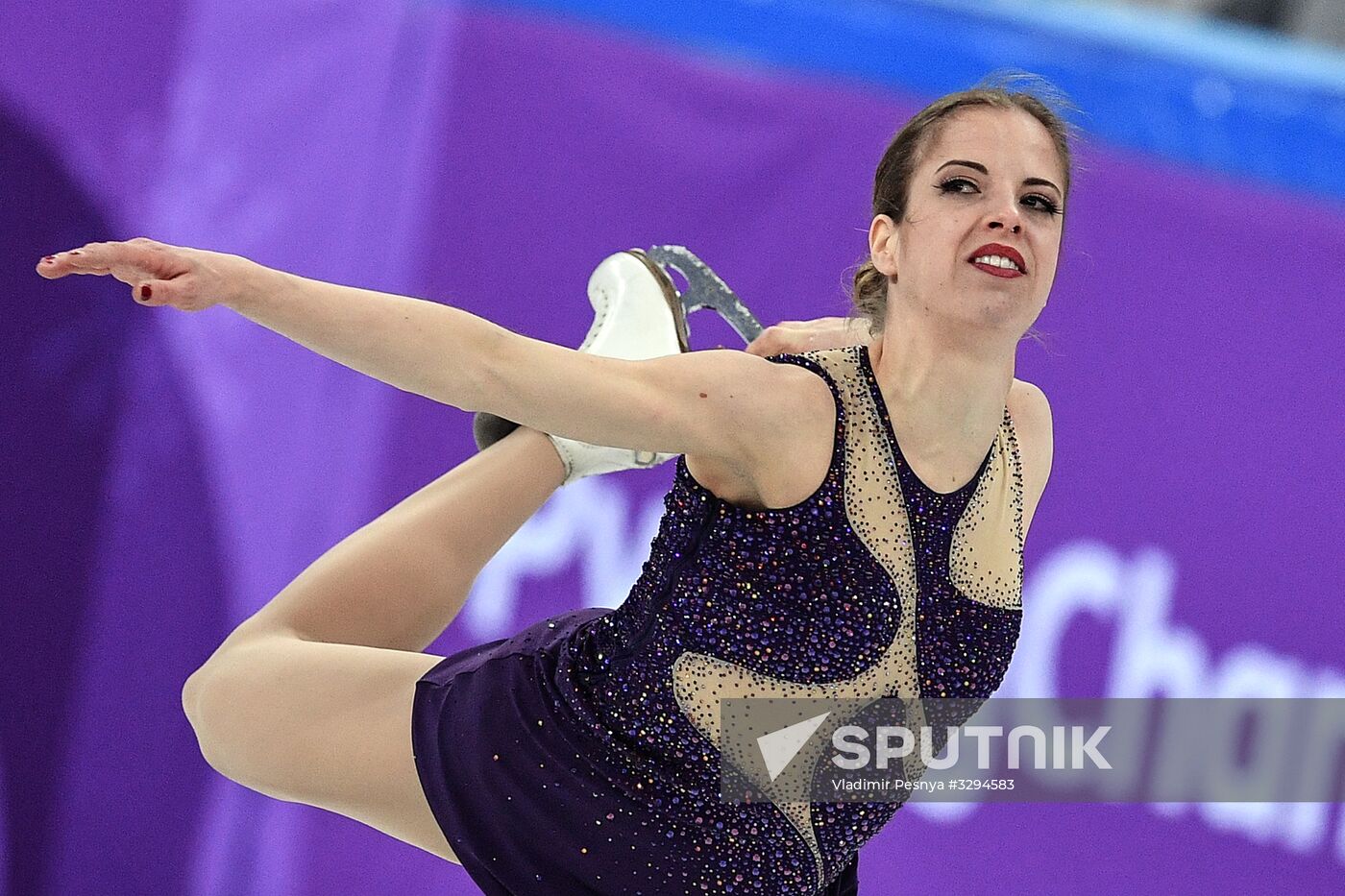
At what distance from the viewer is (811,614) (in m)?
1.77

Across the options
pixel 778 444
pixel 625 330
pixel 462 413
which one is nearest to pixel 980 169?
pixel 778 444

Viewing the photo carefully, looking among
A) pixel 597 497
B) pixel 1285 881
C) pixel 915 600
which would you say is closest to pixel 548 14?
pixel 597 497

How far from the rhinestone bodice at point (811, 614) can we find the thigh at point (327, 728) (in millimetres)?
253

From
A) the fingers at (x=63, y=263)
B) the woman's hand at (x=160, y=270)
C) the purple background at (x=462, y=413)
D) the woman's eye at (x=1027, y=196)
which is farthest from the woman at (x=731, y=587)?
the purple background at (x=462, y=413)

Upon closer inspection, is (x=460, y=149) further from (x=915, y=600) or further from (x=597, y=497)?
(x=915, y=600)

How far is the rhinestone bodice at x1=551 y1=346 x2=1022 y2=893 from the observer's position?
1.77m

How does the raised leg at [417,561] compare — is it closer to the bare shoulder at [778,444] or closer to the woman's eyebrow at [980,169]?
the bare shoulder at [778,444]

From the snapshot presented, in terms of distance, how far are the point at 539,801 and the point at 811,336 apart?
0.68 metres

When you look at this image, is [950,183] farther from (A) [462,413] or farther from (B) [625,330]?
(A) [462,413]

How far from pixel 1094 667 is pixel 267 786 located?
1.40 m

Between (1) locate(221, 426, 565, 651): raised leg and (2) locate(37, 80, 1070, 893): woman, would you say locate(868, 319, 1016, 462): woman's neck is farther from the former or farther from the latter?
(1) locate(221, 426, 565, 651): raised leg

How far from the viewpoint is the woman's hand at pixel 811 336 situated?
2107mm

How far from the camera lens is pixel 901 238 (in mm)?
1846

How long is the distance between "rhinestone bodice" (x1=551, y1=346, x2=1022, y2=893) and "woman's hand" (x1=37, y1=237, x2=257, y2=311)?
0.58 meters
